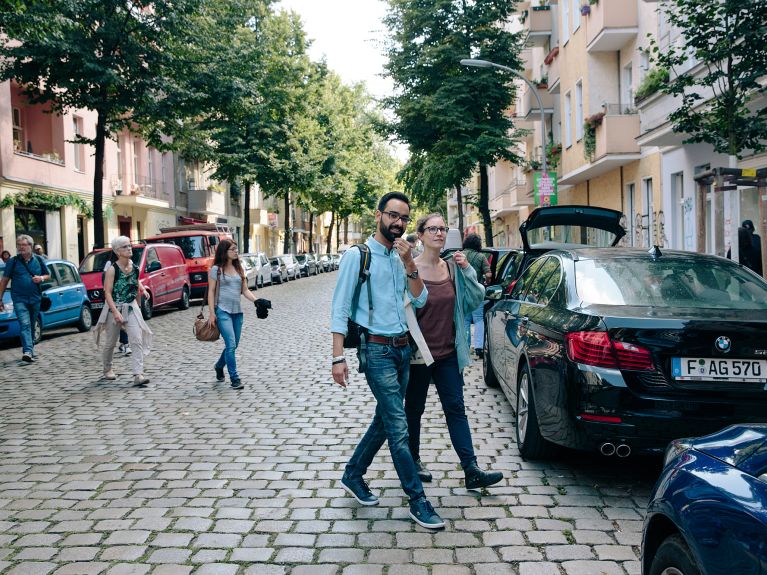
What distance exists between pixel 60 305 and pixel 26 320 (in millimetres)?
3419

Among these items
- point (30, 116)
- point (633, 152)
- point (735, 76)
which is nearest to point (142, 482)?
point (735, 76)

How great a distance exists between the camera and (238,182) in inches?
1554

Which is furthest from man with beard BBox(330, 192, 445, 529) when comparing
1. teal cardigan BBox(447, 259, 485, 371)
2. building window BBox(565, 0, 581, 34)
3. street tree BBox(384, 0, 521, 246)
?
street tree BBox(384, 0, 521, 246)

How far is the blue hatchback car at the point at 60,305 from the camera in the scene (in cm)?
1363

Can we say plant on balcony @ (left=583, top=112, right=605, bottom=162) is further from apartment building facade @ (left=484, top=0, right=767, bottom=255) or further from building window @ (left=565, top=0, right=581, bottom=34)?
building window @ (left=565, top=0, right=581, bottom=34)

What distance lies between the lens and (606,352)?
474cm

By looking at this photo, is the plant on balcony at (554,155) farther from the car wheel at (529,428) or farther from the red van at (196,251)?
the car wheel at (529,428)

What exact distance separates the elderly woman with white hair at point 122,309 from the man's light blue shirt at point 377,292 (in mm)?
5665

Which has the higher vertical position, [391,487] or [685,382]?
[685,382]

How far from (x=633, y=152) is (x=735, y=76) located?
37.5ft

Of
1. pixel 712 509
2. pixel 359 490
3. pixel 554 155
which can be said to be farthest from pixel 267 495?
pixel 554 155

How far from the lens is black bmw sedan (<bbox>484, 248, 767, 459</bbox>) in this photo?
4.61 meters

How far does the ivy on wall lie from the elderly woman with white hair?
16.0 metres

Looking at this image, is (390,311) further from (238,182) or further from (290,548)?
(238,182)
